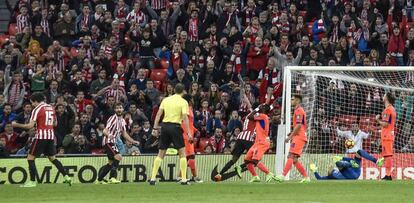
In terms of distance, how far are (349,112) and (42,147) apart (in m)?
8.12

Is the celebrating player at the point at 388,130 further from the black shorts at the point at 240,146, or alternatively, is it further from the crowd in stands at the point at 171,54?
the crowd in stands at the point at 171,54

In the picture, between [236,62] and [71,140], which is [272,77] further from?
[71,140]

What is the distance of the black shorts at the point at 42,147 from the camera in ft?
80.1

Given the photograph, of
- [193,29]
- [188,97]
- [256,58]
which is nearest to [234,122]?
[188,97]

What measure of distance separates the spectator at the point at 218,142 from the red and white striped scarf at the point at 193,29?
424 centimetres

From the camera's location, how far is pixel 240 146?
27234mm

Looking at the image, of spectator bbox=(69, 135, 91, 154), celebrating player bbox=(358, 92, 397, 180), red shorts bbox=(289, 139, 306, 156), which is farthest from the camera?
spectator bbox=(69, 135, 91, 154)

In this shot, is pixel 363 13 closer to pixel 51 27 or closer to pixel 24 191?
pixel 51 27

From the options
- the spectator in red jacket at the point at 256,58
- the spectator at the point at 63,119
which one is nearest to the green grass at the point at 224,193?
the spectator at the point at 63,119

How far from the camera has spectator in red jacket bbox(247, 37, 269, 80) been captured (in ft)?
107

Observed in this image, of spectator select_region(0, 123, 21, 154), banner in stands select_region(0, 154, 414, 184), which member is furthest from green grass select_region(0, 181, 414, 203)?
spectator select_region(0, 123, 21, 154)

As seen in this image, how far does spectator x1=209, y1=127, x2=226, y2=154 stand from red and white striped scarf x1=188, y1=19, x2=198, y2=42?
4.24m

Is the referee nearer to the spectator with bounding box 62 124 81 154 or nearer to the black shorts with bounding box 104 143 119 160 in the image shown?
the black shorts with bounding box 104 143 119 160

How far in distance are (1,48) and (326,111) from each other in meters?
9.07
